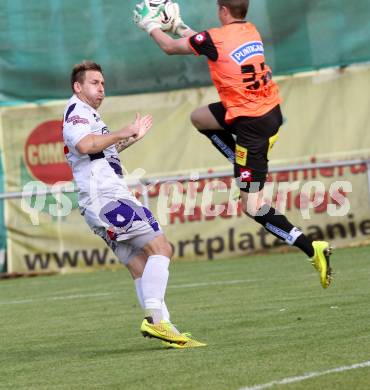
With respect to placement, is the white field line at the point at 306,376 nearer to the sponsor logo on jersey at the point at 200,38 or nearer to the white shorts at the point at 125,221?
the white shorts at the point at 125,221

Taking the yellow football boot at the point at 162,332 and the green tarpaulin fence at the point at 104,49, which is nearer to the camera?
the yellow football boot at the point at 162,332

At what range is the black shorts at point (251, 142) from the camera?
28.4 ft

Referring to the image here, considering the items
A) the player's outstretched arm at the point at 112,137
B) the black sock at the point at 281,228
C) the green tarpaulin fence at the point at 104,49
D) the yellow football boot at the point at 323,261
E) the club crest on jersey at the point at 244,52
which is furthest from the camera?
the green tarpaulin fence at the point at 104,49

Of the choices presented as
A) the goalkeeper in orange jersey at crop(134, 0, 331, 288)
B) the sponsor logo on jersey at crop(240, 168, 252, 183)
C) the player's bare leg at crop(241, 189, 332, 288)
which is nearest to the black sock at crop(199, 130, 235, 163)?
the goalkeeper in orange jersey at crop(134, 0, 331, 288)

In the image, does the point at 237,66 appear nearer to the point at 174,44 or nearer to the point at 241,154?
the point at 174,44

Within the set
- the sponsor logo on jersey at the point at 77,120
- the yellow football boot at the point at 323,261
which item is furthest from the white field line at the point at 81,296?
the sponsor logo on jersey at the point at 77,120

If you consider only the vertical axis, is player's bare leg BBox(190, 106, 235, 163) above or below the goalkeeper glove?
below

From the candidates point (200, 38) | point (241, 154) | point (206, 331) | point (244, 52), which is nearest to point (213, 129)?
point (241, 154)

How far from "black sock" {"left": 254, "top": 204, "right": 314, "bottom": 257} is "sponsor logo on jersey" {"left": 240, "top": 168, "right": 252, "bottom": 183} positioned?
0.78 feet

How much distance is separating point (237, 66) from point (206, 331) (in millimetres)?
1903

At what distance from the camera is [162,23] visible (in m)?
8.55

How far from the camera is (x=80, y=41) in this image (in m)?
15.5

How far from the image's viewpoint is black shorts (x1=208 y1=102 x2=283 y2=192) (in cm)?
865

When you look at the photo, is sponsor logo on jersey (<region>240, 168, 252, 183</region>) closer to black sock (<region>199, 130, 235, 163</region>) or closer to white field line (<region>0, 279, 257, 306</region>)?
black sock (<region>199, 130, 235, 163</region>)
